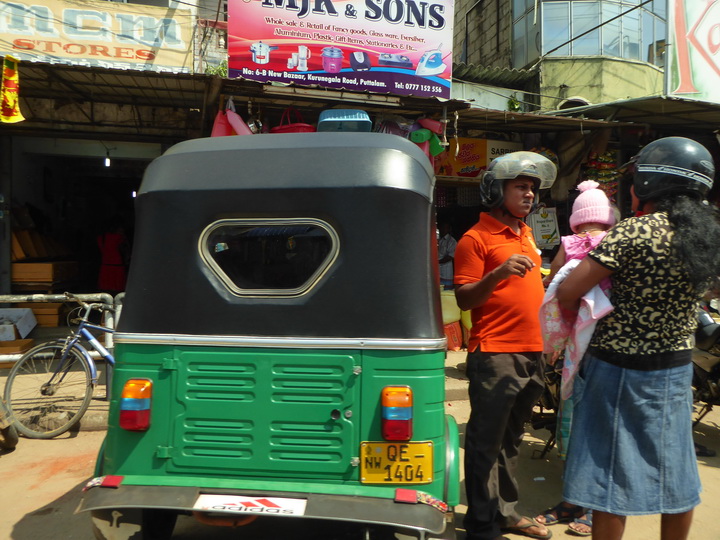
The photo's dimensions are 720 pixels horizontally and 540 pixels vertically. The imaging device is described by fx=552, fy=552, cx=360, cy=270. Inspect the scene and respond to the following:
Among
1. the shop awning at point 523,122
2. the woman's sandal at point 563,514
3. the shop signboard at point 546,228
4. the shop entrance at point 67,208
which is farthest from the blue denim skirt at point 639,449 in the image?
the shop entrance at point 67,208

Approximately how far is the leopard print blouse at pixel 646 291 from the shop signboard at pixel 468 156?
6.39 meters

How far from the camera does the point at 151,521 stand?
103 inches

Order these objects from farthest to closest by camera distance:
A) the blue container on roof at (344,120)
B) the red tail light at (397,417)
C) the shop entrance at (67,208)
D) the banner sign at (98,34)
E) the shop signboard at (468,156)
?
the shop signboard at (468,156) → the shop entrance at (67,208) → the banner sign at (98,34) → the blue container on roof at (344,120) → the red tail light at (397,417)

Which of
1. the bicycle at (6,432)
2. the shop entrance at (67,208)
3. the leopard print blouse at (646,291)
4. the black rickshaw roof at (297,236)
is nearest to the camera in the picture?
the leopard print blouse at (646,291)

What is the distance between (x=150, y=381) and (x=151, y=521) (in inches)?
31.6

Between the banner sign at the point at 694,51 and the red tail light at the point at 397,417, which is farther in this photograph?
the banner sign at the point at 694,51

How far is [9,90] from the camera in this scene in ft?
18.0

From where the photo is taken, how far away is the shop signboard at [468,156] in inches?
328

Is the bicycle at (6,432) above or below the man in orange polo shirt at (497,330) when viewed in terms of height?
below

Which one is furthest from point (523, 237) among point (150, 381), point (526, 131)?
point (526, 131)

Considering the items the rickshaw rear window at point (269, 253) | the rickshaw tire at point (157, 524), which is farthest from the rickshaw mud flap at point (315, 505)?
the rickshaw rear window at point (269, 253)

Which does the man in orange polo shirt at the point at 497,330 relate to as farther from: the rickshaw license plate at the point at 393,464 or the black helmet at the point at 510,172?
the rickshaw license plate at the point at 393,464

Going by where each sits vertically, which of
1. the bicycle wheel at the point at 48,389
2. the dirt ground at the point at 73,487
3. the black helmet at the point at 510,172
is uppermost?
the black helmet at the point at 510,172

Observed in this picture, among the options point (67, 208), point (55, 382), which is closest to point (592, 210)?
point (55, 382)
